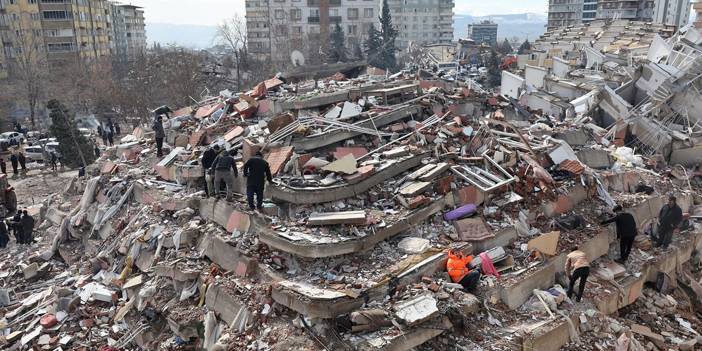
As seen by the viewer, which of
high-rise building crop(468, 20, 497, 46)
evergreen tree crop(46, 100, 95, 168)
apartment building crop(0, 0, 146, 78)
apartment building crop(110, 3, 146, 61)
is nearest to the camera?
evergreen tree crop(46, 100, 95, 168)

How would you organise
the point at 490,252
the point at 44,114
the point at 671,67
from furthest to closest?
the point at 44,114, the point at 671,67, the point at 490,252

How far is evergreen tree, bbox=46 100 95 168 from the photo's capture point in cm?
1995

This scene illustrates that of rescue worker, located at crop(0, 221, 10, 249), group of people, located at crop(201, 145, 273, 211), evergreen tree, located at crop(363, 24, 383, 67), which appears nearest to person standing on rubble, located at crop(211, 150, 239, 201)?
group of people, located at crop(201, 145, 273, 211)

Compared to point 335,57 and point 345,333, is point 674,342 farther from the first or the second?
point 335,57

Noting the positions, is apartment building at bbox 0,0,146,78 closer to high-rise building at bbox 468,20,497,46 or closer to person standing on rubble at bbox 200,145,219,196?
person standing on rubble at bbox 200,145,219,196

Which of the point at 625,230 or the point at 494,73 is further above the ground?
the point at 494,73

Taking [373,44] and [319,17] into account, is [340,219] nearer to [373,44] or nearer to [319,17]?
[373,44]

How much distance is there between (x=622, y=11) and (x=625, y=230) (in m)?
62.1

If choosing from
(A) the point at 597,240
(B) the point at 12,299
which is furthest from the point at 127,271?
(A) the point at 597,240

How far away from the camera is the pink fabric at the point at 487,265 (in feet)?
25.8

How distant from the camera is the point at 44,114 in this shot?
33.8 meters

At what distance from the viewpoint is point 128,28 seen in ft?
220

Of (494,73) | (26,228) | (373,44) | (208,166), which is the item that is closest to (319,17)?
(373,44)

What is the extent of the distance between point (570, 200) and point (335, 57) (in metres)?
27.5
